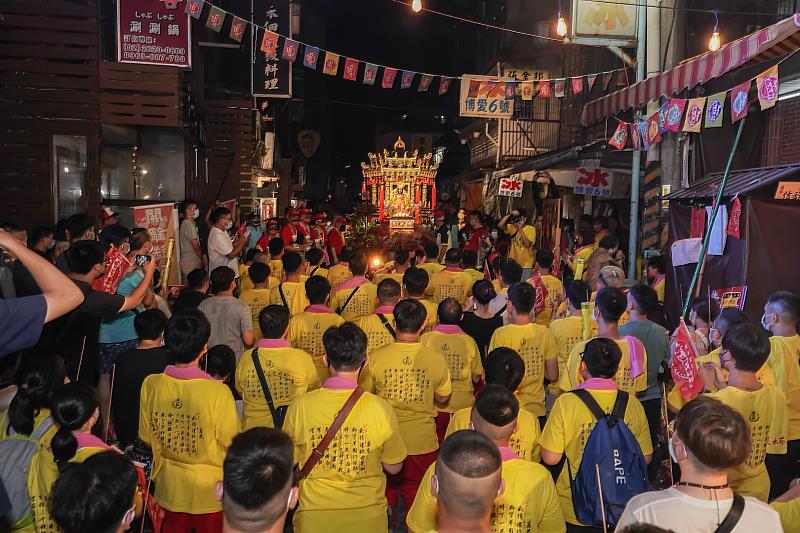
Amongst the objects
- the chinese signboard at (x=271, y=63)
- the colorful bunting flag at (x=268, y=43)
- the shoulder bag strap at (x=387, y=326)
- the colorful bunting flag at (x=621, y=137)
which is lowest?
the shoulder bag strap at (x=387, y=326)

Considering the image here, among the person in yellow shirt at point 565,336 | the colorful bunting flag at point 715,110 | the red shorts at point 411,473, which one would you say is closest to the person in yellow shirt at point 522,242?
the colorful bunting flag at point 715,110

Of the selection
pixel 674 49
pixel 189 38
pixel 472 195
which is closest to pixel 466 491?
pixel 189 38

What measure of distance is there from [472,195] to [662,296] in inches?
826

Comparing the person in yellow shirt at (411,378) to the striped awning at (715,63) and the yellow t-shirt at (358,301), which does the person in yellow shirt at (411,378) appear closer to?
the yellow t-shirt at (358,301)

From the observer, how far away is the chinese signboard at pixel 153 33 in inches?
468

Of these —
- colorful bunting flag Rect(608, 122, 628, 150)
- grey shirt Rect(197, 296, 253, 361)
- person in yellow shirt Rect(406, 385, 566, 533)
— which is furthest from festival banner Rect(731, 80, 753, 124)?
person in yellow shirt Rect(406, 385, 566, 533)

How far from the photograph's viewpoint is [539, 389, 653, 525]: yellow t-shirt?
3.88 metres

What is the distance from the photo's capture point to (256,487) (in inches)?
98.7

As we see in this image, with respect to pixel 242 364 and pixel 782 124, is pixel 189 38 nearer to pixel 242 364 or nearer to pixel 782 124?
pixel 242 364

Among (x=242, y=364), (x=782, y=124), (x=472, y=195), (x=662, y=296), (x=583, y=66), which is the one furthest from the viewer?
(x=472, y=195)

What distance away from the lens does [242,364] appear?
500cm

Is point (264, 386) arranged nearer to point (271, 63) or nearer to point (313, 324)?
point (313, 324)

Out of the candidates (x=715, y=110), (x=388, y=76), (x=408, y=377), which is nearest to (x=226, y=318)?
(x=408, y=377)

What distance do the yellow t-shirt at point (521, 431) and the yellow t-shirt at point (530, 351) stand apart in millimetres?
1512
